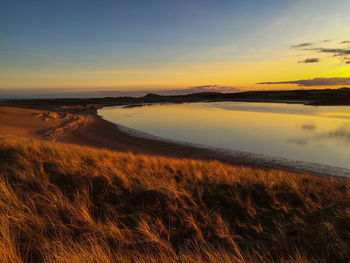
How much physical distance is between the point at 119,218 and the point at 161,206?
34.7 inches

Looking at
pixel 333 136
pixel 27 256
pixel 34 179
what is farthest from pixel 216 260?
pixel 333 136

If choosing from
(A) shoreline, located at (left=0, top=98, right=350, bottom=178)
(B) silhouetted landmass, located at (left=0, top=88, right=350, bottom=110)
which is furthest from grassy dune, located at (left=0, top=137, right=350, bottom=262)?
(B) silhouetted landmass, located at (left=0, top=88, right=350, bottom=110)

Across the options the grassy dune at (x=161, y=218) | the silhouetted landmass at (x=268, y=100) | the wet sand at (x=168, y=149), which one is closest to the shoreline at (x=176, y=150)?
the wet sand at (x=168, y=149)

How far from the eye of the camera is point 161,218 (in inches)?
150

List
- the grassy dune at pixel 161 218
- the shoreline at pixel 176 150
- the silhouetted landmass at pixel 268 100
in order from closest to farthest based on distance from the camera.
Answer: the grassy dune at pixel 161 218
the shoreline at pixel 176 150
the silhouetted landmass at pixel 268 100

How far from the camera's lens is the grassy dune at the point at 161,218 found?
2.83 meters

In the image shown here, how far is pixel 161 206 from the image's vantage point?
13.7ft

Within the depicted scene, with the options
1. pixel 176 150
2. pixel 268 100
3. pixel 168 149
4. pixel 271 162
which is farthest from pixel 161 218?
pixel 268 100

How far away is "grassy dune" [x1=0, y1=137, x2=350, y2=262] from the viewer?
111 inches

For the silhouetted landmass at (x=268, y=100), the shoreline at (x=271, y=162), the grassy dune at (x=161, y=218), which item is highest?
the silhouetted landmass at (x=268, y=100)

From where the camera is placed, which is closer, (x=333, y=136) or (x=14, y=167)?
(x=14, y=167)

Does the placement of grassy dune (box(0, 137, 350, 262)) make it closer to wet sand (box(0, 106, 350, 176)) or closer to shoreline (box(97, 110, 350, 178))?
shoreline (box(97, 110, 350, 178))

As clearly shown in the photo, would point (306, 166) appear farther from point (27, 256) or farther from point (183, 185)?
point (27, 256)

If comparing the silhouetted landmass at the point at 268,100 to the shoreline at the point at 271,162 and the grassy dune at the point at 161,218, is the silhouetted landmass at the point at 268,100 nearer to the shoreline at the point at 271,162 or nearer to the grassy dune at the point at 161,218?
the shoreline at the point at 271,162
